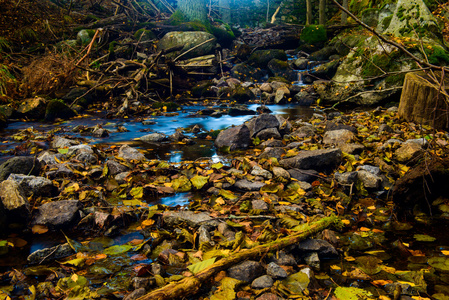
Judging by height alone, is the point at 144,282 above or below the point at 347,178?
below

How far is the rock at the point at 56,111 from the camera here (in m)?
7.63

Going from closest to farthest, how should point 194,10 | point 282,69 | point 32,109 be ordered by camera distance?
point 32,109, point 282,69, point 194,10

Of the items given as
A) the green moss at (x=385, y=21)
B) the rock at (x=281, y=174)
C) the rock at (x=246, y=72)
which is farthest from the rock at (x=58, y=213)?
the green moss at (x=385, y=21)

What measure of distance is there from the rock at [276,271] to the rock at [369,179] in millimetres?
→ 2032

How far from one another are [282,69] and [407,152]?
397 inches

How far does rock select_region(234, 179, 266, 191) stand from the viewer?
3578 mm

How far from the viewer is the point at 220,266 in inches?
79.3

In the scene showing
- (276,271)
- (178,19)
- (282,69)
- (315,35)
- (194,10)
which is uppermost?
(194,10)

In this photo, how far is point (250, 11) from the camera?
2861 cm

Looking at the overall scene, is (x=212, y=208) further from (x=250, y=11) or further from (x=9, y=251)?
(x=250, y=11)

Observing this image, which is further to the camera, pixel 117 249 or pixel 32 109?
pixel 32 109

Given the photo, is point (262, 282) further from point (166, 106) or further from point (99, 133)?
point (166, 106)

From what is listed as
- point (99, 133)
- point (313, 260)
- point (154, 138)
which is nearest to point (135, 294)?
point (313, 260)

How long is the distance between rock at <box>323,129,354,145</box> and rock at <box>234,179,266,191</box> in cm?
203
